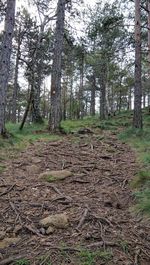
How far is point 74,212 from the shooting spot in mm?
5156

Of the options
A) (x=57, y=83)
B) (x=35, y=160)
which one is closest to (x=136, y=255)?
(x=35, y=160)

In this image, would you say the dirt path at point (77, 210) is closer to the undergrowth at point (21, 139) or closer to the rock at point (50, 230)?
the rock at point (50, 230)

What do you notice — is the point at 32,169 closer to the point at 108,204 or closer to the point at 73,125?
the point at 108,204

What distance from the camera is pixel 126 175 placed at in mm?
7160

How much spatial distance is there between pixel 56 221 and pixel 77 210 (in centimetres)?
61

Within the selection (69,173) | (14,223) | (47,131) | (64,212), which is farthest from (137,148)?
(14,223)

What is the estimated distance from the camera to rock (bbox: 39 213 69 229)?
4.64m

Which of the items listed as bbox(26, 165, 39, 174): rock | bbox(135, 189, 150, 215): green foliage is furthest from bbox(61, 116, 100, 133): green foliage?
bbox(135, 189, 150, 215): green foliage

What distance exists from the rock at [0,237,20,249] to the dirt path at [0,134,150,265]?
2.0 inches

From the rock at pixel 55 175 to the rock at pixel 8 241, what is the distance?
8.25 ft

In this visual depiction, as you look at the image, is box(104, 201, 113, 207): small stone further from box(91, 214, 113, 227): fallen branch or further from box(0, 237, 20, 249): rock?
box(0, 237, 20, 249): rock

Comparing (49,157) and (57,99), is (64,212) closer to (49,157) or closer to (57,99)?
(49,157)

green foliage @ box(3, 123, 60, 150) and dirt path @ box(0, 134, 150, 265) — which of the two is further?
green foliage @ box(3, 123, 60, 150)

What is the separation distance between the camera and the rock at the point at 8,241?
416 cm
